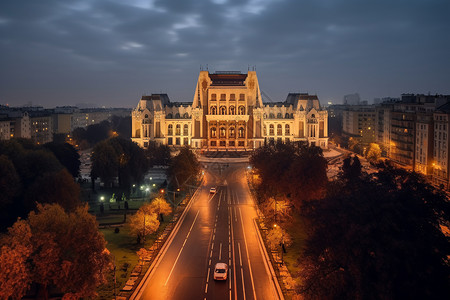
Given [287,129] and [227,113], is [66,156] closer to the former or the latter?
[227,113]

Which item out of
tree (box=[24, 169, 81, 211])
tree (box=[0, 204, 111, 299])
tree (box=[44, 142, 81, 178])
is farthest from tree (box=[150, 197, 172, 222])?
tree (box=[44, 142, 81, 178])

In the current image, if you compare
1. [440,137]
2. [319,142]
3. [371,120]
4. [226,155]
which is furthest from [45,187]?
[371,120]

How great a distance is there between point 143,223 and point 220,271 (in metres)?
12.7

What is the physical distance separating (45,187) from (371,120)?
118855 millimetres

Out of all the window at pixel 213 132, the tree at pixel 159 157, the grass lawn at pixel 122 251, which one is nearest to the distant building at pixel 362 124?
the window at pixel 213 132

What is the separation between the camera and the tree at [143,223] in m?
44.2

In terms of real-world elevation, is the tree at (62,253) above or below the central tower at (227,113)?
below

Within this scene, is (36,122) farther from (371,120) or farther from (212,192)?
(371,120)

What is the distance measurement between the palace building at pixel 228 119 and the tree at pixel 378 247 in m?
101

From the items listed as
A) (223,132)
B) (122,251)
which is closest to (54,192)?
(122,251)

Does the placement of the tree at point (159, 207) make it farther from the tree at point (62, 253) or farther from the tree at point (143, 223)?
the tree at point (62, 253)

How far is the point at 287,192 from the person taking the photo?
54.0 m

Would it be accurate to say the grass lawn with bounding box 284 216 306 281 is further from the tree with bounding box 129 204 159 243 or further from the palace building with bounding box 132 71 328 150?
the palace building with bounding box 132 71 328 150

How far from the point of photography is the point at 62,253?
96.4ft
